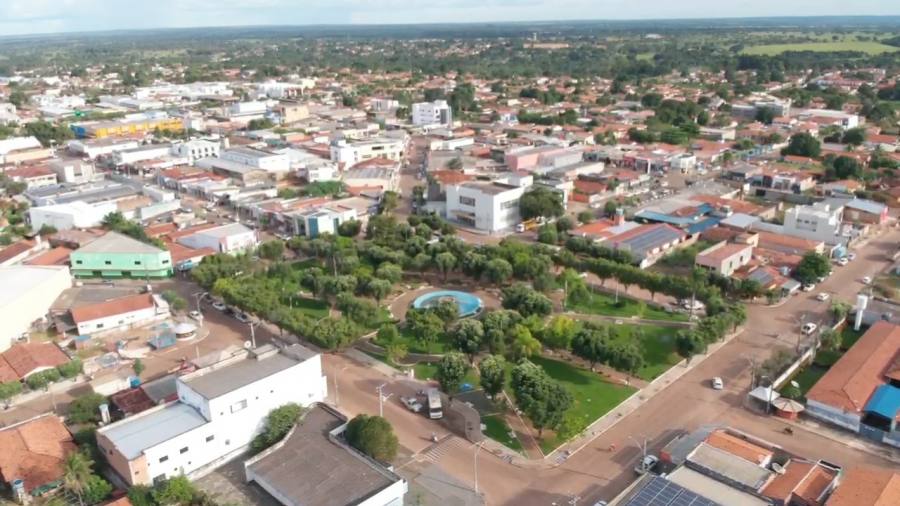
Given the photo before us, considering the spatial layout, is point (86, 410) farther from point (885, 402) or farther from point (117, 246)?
point (885, 402)

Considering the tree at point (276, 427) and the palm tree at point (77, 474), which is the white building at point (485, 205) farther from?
the palm tree at point (77, 474)

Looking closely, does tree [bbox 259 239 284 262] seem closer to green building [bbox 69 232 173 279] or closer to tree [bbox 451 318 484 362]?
green building [bbox 69 232 173 279]

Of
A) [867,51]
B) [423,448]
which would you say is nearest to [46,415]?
[423,448]

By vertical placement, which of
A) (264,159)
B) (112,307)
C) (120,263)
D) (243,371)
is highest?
(243,371)

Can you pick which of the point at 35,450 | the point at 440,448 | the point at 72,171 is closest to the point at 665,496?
the point at 440,448

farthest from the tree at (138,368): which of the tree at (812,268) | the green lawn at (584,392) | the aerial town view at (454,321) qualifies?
the tree at (812,268)

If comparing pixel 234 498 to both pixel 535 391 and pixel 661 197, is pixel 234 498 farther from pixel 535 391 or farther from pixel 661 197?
pixel 661 197

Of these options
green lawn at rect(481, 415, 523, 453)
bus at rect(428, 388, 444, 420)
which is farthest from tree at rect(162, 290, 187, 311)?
green lawn at rect(481, 415, 523, 453)

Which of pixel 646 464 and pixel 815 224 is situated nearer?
pixel 646 464
